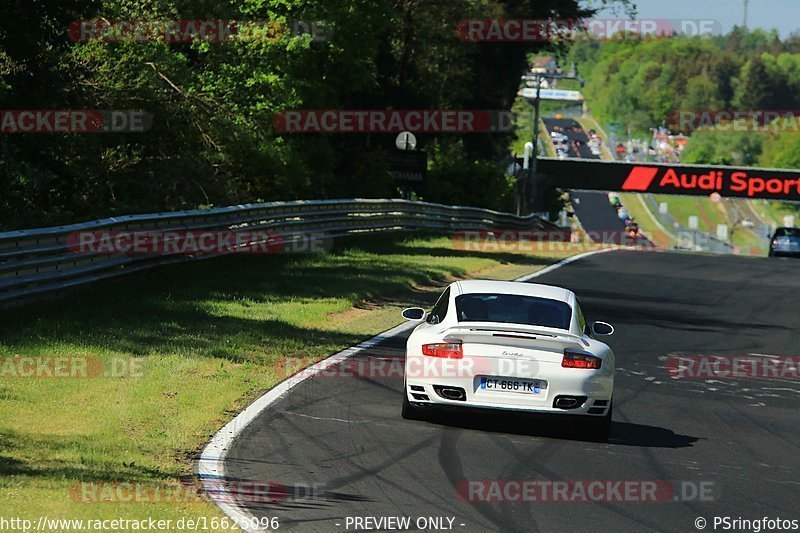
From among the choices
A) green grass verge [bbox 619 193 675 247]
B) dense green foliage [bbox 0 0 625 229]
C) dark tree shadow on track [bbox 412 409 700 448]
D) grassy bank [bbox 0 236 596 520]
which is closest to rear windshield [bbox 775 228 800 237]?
dense green foliage [bbox 0 0 625 229]

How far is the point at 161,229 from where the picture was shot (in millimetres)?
18906

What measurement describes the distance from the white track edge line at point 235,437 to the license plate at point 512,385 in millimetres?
1937

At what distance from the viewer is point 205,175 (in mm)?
27312

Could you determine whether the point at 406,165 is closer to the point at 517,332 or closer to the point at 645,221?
the point at 517,332

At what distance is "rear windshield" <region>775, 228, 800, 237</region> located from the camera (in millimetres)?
51719

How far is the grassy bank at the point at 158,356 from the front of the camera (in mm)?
8070

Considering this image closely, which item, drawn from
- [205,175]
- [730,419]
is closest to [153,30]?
[205,175]

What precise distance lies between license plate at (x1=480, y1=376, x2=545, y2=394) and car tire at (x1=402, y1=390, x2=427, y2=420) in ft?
2.18

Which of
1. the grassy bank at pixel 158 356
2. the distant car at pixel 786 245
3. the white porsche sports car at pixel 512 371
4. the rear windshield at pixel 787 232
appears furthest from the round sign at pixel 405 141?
the white porsche sports car at pixel 512 371

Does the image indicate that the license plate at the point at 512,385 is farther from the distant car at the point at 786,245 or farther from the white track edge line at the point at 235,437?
the distant car at the point at 786,245

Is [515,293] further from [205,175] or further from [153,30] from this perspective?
[153,30]

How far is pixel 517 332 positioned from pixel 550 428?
1.07m

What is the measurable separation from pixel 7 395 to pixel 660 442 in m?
5.41

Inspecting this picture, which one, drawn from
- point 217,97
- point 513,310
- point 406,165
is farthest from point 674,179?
point 513,310
